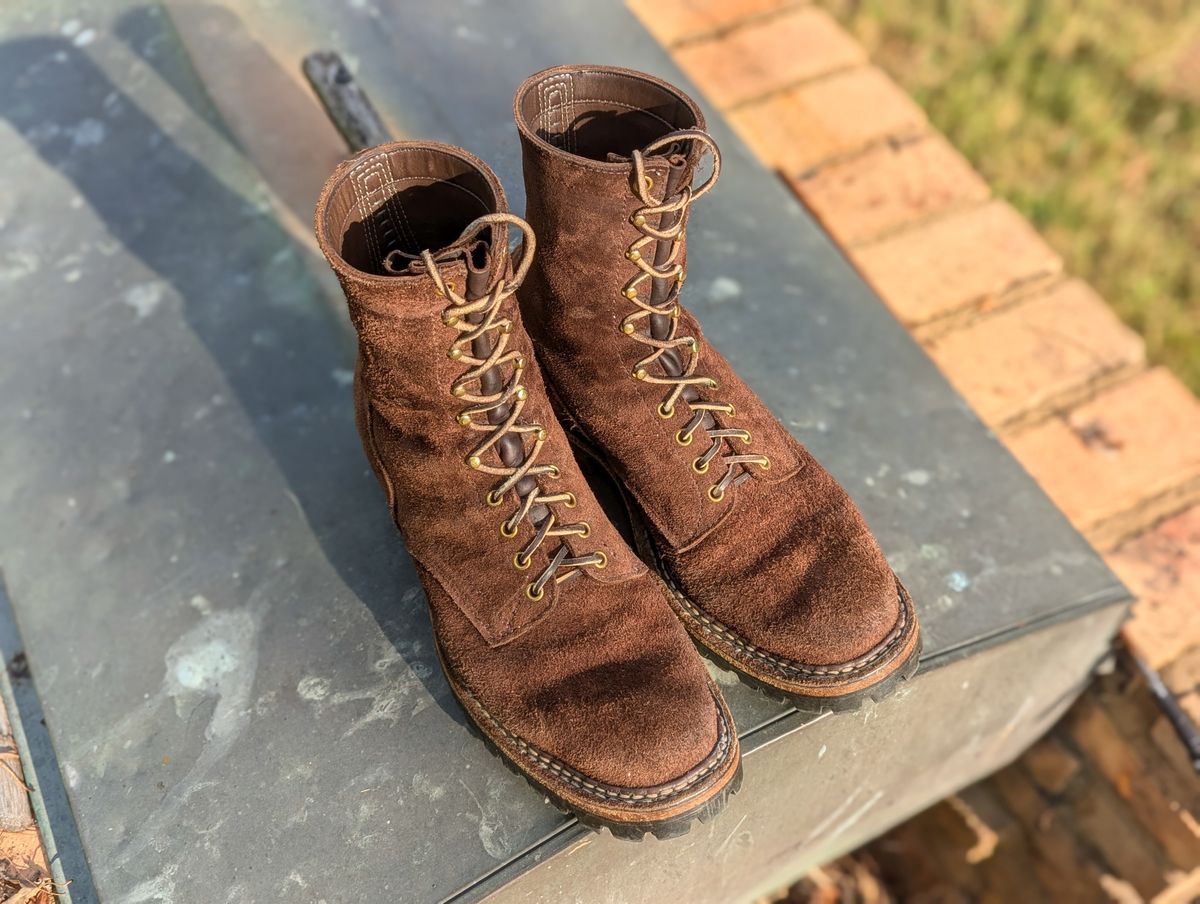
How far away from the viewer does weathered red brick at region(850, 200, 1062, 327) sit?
4.96 ft

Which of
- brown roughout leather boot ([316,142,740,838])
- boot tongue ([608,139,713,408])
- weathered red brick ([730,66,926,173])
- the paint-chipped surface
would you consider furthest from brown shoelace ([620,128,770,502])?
weathered red brick ([730,66,926,173])

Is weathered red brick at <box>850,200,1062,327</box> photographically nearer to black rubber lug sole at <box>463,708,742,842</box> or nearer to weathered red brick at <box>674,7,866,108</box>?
weathered red brick at <box>674,7,866,108</box>

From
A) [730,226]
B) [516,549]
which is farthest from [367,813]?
[730,226]

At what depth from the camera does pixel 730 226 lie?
4.68ft

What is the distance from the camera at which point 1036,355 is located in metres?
1.46

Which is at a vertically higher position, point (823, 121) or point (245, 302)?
point (823, 121)

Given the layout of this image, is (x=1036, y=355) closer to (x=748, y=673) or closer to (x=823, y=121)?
(x=823, y=121)

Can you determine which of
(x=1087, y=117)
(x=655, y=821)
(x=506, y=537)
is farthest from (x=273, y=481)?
(x=1087, y=117)

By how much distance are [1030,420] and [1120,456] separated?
0.13m

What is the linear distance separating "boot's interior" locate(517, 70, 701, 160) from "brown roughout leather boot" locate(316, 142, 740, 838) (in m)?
0.13

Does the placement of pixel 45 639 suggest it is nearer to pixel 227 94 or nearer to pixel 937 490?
pixel 227 94

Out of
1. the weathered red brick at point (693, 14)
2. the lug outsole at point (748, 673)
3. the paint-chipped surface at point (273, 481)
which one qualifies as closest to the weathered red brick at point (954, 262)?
the paint-chipped surface at point (273, 481)

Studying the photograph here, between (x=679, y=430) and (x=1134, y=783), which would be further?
(x=1134, y=783)

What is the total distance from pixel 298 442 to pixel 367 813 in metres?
0.48
